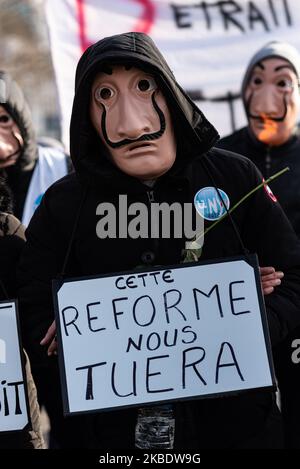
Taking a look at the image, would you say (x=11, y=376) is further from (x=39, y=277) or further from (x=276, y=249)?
(x=276, y=249)

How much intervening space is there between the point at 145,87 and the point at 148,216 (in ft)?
1.29

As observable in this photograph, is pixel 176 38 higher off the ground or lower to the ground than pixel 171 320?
higher

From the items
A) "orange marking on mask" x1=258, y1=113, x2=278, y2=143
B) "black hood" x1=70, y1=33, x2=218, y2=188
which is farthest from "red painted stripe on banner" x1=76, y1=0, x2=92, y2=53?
"black hood" x1=70, y1=33, x2=218, y2=188

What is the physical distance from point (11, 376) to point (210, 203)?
0.81 meters

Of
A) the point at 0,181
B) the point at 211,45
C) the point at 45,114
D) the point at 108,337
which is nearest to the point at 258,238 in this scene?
the point at 108,337

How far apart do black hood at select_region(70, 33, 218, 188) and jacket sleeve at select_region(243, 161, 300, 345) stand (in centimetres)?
22

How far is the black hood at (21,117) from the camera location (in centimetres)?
398

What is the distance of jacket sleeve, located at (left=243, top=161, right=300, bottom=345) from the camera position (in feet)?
8.66

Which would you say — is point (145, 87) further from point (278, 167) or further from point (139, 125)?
point (278, 167)

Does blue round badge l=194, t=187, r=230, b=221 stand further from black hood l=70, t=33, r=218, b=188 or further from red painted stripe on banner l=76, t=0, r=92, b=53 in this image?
red painted stripe on banner l=76, t=0, r=92, b=53

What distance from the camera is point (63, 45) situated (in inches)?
204

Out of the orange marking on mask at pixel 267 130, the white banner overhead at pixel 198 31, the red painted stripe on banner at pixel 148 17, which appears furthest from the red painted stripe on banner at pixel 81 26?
the orange marking on mask at pixel 267 130

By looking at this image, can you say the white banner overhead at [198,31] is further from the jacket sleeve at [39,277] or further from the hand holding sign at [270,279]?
the hand holding sign at [270,279]
